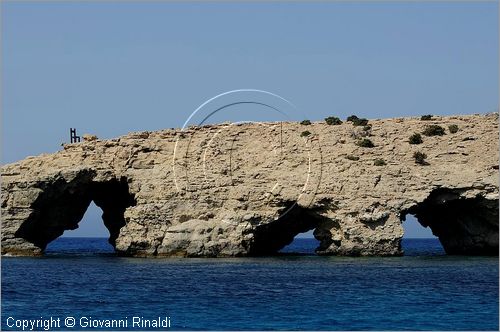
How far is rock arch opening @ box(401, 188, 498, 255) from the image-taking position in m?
51.4

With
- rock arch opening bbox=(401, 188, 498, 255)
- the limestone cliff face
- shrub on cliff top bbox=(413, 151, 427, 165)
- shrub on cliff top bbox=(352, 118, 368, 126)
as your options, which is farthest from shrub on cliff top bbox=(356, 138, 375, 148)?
rock arch opening bbox=(401, 188, 498, 255)

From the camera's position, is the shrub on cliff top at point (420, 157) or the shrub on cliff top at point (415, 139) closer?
the shrub on cliff top at point (420, 157)

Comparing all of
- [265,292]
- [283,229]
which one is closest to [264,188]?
[283,229]

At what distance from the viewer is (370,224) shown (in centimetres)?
5075

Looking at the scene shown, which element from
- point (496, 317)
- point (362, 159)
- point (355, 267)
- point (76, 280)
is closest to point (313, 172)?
point (362, 159)

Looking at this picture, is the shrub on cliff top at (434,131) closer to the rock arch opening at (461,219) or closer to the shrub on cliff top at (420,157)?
the shrub on cliff top at (420,157)

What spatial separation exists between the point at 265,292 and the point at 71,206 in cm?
2541

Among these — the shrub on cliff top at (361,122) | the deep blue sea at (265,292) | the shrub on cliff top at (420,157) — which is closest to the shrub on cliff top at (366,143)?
the shrub on cliff top at (420,157)

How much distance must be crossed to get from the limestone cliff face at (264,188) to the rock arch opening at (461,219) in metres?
0.08

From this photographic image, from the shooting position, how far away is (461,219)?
176ft

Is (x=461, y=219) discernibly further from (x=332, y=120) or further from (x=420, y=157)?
(x=332, y=120)

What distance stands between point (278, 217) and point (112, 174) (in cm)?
1092

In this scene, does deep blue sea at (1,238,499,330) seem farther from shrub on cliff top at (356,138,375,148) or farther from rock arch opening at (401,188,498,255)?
shrub on cliff top at (356,138,375,148)

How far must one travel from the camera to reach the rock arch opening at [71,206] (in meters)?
55.6
